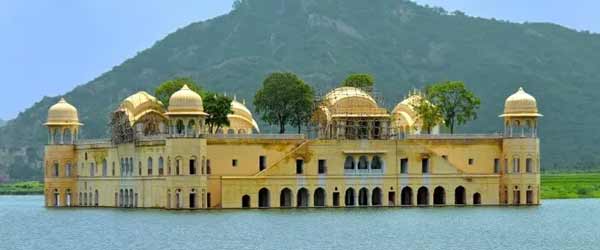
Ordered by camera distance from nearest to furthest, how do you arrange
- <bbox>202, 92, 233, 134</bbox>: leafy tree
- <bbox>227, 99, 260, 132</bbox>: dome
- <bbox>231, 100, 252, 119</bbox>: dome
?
1. <bbox>202, 92, 233, 134</bbox>: leafy tree
2. <bbox>227, 99, 260, 132</bbox>: dome
3. <bbox>231, 100, 252, 119</bbox>: dome

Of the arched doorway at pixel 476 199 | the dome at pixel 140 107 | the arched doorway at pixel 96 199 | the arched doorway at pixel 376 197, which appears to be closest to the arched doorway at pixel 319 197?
the arched doorway at pixel 376 197

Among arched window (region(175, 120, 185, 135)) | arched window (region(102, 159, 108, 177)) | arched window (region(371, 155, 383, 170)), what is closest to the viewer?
arched window (region(371, 155, 383, 170))

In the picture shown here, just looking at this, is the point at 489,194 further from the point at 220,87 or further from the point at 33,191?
the point at 220,87

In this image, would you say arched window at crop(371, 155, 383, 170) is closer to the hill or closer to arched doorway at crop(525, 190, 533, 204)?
arched doorway at crop(525, 190, 533, 204)

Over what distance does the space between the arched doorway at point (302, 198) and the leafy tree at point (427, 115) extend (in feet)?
37.4

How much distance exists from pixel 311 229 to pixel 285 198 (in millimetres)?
21422

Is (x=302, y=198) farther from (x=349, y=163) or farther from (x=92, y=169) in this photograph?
(x=92, y=169)

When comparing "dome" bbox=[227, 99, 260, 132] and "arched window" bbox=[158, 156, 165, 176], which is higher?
"dome" bbox=[227, 99, 260, 132]

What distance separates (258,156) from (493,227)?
23.2 metres

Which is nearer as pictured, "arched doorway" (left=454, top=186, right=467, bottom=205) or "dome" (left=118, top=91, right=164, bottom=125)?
"arched doorway" (left=454, top=186, right=467, bottom=205)

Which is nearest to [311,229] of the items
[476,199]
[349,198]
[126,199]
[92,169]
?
[349,198]

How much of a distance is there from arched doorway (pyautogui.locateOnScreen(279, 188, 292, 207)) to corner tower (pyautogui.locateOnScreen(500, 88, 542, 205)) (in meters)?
12.7

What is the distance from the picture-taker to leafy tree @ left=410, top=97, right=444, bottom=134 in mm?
102688

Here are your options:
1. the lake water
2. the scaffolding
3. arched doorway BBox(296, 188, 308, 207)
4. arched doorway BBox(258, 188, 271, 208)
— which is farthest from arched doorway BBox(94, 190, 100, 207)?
the scaffolding
